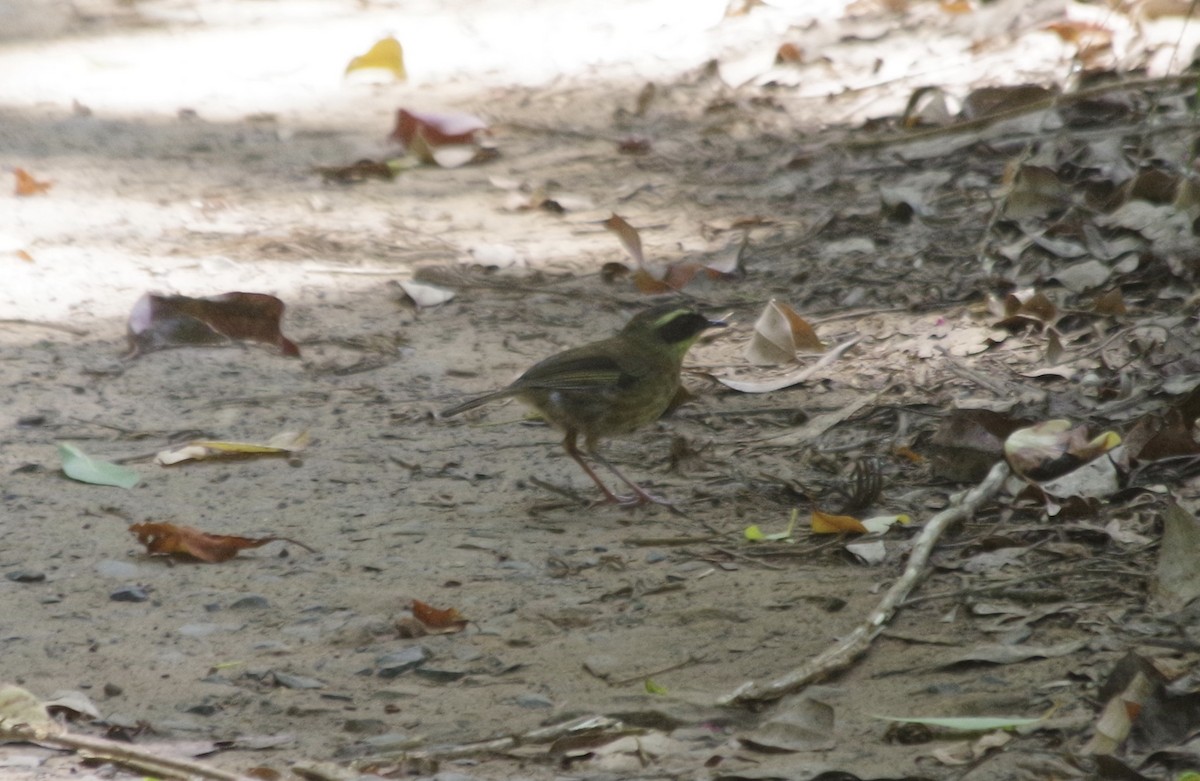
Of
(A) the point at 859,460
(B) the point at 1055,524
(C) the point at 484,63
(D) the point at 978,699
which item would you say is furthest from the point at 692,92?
(D) the point at 978,699

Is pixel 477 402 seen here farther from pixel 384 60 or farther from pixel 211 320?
pixel 384 60

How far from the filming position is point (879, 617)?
3.80 meters

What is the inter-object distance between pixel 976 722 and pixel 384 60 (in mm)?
8671

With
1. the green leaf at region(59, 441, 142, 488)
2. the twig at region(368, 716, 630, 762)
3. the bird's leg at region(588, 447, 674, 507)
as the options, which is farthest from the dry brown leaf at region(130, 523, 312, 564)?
the twig at region(368, 716, 630, 762)

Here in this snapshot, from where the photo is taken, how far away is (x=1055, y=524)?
4.27m

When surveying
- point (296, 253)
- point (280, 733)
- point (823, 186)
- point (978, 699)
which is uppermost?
point (823, 186)

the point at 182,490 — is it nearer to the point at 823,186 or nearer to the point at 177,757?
the point at 177,757

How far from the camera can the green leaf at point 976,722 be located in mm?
3174

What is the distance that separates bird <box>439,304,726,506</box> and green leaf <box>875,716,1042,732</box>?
1947mm

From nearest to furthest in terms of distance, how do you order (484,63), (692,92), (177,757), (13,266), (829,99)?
(177,757) < (13,266) < (829,99) < (692,92) < (484,63)

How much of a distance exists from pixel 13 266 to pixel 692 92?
485cm

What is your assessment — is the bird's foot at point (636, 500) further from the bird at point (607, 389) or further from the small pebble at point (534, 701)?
the small pebble at point (534, 701)

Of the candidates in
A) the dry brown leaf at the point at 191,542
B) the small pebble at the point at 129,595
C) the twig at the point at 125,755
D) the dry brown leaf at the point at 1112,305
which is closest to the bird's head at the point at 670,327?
the dry brown leaf at the point at 1112,305

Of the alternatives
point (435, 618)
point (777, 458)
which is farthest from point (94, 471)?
point (777, 458)
